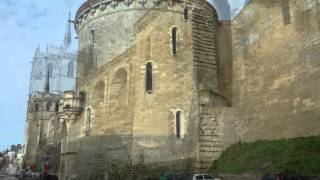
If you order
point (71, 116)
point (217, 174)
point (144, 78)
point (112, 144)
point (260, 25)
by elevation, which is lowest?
point (217, 174)

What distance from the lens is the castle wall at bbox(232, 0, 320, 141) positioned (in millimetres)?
17938

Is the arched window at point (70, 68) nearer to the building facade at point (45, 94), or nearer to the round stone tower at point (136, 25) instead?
the building facade at point (45, 94)

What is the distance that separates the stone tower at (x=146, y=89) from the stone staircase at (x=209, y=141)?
50 millimetres

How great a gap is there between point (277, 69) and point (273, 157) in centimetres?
436

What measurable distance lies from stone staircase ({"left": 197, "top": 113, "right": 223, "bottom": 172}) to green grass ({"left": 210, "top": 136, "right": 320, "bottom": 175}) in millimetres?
371

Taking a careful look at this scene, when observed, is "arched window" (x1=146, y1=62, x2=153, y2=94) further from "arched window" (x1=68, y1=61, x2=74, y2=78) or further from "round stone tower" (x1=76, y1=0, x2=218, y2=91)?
"arched window" (x1=68, y1=61, x2=74, y2=78)

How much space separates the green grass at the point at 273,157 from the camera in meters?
16.2

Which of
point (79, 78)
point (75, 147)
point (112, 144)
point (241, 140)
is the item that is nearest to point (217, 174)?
point (241, 140)

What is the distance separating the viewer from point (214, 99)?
77.0ft

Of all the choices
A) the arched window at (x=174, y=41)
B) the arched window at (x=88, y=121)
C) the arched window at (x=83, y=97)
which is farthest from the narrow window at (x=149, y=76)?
the arched window at (x=83, y=97)

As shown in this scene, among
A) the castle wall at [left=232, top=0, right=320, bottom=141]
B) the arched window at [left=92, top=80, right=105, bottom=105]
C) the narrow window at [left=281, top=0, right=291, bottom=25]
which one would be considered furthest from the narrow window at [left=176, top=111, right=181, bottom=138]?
the narrow window at [left=281, top=0, right=291, bottom=25]

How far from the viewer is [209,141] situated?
2178cm

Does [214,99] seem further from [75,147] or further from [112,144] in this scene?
[75,147]

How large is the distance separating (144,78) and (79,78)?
6111 millimetres
